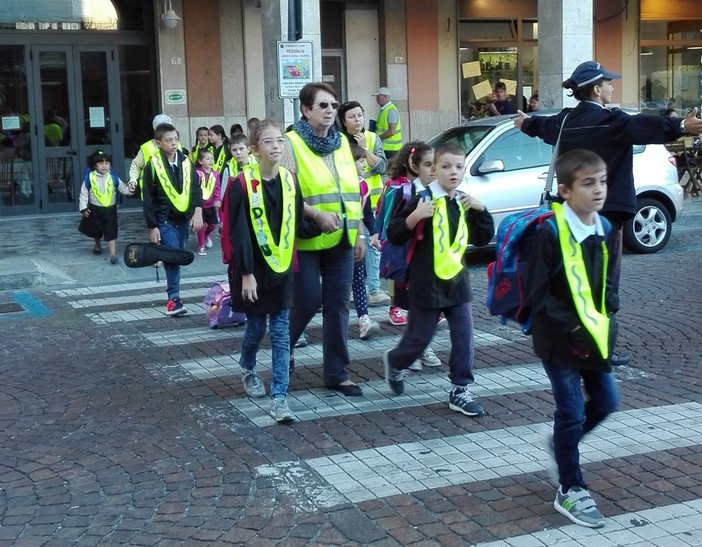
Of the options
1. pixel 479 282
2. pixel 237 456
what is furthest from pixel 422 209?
pixel 479 282

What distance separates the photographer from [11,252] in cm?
1373

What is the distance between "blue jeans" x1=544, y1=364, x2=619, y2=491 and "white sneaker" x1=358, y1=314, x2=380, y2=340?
12.3ft

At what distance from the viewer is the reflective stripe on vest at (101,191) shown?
1355 cm

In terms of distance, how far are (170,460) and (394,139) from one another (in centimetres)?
1091

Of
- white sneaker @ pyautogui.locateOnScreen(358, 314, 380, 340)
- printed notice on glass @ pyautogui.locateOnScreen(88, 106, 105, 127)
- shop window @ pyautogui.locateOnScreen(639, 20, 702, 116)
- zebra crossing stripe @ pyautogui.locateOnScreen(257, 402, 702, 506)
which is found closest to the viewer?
zebra crossing stripe @ pyautogui.locateOnScreen(257, 402, 702, 506)

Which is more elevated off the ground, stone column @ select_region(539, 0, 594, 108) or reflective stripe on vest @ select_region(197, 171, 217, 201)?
stone column @ select_region(539, 0, 594, 108)

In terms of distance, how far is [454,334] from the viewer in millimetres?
6309

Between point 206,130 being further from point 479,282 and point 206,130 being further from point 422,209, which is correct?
point 422,209

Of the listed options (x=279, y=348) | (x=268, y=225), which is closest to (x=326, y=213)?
(x=268, y=225)

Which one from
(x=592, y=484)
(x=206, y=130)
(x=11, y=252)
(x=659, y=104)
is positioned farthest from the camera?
(x=659, y=104)

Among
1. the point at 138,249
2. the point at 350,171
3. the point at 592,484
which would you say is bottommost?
the point at 592,484

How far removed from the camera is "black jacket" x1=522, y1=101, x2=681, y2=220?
6.52 meters

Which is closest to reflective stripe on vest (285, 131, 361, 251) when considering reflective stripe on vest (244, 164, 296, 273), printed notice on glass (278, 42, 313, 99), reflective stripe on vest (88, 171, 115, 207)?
reflective stripe on vest (244, 164, 296, 273)

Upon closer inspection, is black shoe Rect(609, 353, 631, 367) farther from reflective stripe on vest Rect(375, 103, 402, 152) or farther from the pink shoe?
reflective stripe on vest Rect(375, 103, 402, 152)
